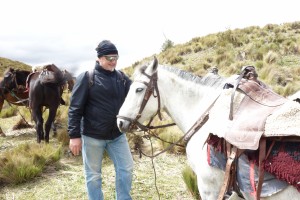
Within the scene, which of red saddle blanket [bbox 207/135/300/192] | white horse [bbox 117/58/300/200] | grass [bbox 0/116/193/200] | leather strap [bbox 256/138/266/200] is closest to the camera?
red saddle blanket [bbox 207/135/300/192]

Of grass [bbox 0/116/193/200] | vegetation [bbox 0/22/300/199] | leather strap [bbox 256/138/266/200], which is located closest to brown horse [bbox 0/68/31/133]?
vegetation [bbox 0/22/300/199]

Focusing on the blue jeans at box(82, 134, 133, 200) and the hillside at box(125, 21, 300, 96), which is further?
the hillside at box(125, 21, 300, 96)

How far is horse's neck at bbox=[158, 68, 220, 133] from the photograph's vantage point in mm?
2928

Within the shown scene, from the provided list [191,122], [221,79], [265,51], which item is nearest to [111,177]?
[191,122]

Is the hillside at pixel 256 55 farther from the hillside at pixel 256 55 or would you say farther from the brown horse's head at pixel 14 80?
the brown horse's head at pixel 14 80

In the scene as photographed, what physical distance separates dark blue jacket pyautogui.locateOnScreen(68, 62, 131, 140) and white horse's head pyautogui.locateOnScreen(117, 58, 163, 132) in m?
0.49

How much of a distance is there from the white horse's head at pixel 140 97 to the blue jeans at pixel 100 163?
2.17ft

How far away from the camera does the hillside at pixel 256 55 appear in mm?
9734

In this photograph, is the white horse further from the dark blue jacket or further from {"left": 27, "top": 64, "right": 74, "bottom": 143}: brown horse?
{"left": 27, "top": 64, "right": 74, "bottom": 143}: brown horse

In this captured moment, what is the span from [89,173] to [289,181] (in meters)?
2.35

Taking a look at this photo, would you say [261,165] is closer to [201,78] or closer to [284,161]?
[284,161]

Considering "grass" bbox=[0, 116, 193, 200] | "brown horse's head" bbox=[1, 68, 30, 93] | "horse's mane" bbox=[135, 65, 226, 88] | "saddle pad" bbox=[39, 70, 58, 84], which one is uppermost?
"horse's mane" bbox=[135, 65, 226, 88]

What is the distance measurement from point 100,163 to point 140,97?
3.67ft

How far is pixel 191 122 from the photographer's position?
3.00 m
